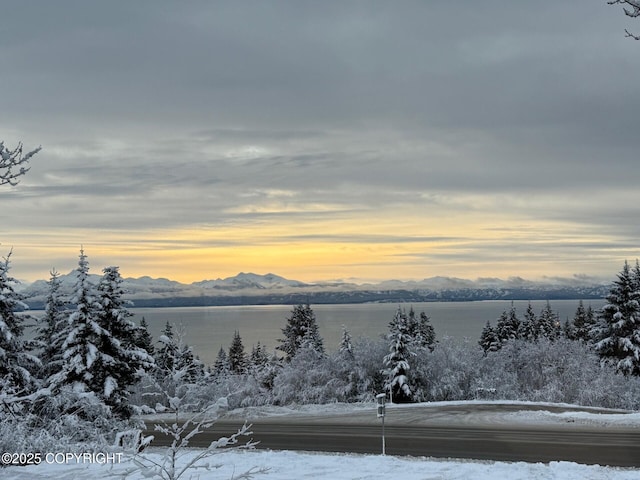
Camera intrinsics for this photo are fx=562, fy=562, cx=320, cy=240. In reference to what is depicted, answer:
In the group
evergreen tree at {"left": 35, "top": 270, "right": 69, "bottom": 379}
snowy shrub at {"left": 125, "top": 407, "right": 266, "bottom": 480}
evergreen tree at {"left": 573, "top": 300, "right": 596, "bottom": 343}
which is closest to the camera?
snowy shrub at {"left": 125, "top": 407, "right": 266, "bottom": 480}

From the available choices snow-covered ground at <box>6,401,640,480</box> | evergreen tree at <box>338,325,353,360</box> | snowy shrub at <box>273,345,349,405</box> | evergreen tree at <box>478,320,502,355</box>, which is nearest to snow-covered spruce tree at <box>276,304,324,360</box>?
evergreen tree at <box>338,325,353,360</box>

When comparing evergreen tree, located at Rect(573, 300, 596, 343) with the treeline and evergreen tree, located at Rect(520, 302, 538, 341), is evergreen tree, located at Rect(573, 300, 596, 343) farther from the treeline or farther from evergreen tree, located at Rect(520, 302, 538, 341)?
the treeline

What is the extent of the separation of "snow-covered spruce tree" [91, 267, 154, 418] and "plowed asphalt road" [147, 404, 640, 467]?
261cm

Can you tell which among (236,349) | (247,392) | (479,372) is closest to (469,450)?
(479,372)

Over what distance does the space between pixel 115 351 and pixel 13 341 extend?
402 centimetres

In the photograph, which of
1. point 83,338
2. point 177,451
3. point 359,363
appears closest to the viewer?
point 177,451

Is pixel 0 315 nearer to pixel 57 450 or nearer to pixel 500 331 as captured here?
pixel 57 450

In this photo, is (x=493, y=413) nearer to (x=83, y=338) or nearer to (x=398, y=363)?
(x=398, y=363)

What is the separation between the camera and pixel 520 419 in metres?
24.9

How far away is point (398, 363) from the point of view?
38.9 metres

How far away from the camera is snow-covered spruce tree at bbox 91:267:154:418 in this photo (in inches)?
947

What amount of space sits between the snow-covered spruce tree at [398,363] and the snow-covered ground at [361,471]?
2424 centimetres

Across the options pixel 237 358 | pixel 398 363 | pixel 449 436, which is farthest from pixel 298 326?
pixel 449 436

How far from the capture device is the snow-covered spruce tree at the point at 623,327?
39688mm
